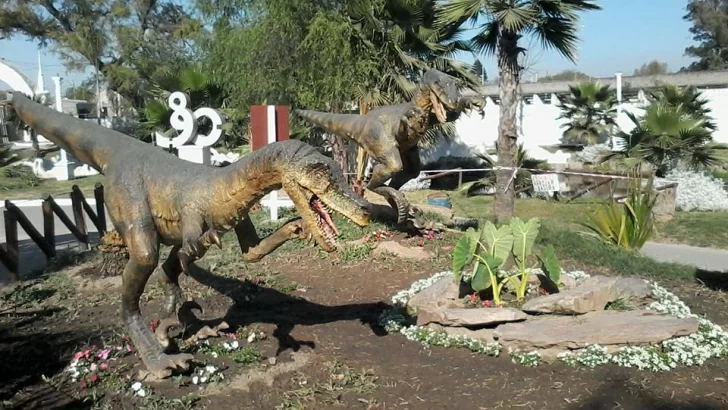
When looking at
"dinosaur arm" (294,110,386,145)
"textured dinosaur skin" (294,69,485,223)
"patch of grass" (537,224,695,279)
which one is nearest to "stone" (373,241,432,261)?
"textured dinosaur skin" (294,69,485,223)

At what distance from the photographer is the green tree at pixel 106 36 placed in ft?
90.1

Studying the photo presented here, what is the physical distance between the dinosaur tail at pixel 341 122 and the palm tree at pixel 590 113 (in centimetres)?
1401

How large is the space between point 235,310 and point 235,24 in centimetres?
1301

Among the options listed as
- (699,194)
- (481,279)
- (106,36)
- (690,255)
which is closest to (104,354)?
(481,279)

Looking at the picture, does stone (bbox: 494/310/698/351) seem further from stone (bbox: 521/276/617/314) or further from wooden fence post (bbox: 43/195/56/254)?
wooden fence post (bbox: 43/195/56/254)

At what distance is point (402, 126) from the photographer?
6711mm

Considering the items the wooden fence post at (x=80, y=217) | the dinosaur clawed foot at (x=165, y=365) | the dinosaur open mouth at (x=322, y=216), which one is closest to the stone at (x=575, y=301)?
the dinosaur open mouth at (x=322, y=216)

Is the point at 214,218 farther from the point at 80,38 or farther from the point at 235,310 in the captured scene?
the point at 80,38

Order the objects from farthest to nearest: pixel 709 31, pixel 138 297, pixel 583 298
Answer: pixel 709 31
pixel 583 298
pixel 138 297

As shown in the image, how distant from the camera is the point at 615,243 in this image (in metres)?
8.63

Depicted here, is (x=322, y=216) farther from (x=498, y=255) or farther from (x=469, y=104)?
(x=469, y=104)

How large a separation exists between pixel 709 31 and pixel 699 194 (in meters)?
37.5

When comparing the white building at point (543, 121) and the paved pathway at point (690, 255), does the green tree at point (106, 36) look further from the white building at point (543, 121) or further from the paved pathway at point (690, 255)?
the paved pathway at point (690, 255)

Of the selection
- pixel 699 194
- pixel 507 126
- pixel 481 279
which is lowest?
pixel 699 194
